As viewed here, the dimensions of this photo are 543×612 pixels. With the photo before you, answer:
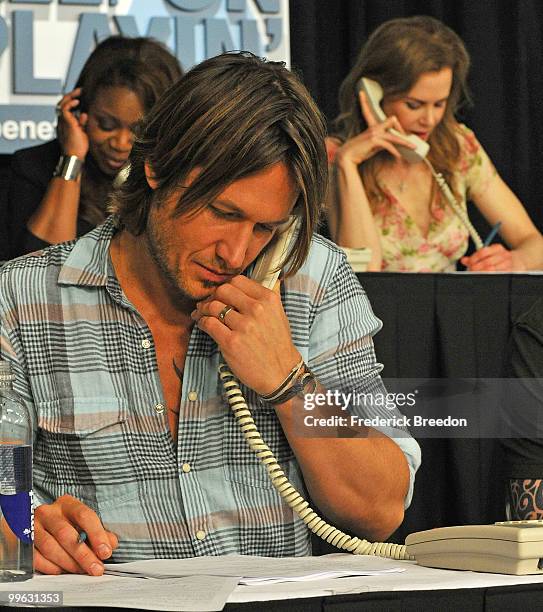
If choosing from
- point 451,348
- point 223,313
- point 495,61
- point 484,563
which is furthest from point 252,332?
point 495,61

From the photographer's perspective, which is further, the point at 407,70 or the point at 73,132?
the point at 407,70

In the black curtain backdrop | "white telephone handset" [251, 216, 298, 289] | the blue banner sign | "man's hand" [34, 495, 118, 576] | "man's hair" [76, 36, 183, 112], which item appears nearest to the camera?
"man's hand" [34, 495, 118, 576]

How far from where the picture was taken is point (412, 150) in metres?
3.26

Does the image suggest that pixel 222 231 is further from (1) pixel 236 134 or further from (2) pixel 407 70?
(2) pixel 407 70

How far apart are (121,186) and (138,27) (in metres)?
2.13

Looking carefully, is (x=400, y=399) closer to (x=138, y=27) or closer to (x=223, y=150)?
(x=223, y=150)

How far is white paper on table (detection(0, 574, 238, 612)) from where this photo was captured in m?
0.90

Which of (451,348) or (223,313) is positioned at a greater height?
(223,313)

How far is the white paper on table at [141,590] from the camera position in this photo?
0.90 metres

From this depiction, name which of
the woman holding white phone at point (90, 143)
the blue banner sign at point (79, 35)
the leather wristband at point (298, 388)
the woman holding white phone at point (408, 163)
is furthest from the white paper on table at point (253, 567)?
the blue banner sign at point (79, 35)

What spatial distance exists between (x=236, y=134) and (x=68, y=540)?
1.65ft

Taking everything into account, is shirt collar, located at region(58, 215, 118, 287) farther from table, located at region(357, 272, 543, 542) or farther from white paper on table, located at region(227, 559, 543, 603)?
table, located at region(357, 272, 543, 542)

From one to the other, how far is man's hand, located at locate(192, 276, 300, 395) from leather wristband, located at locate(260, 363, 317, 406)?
0.01 metres

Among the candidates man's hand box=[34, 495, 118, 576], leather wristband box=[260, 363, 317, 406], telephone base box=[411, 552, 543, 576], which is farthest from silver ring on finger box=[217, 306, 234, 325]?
telephone base box=[411, 552, 543, 576]
